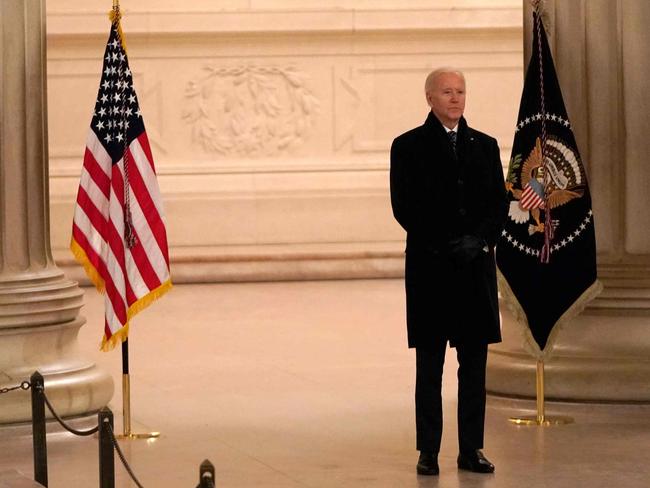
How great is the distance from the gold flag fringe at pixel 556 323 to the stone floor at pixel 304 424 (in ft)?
1.30

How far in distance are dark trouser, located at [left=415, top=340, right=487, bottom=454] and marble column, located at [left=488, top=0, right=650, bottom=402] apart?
206cm

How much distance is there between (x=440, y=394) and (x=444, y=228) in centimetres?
76

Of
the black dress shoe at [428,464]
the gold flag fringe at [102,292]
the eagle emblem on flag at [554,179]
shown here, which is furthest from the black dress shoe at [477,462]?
the gold flag fringe at [102,292]

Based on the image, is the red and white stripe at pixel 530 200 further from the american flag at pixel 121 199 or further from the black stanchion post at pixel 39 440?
the black stanchion post at pixel 39 440

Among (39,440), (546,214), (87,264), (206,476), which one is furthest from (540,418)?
(206,476)

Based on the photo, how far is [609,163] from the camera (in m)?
9.10

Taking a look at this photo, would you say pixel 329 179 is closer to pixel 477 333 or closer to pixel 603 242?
pixel 603 242

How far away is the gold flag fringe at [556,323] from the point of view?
28.6 feet

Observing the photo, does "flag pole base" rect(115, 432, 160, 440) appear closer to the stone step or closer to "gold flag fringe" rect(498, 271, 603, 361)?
the stone step

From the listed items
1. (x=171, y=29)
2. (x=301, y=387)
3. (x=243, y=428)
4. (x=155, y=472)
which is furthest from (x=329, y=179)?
(x=155, y=472)

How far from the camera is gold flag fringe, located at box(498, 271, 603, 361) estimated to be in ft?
28.6

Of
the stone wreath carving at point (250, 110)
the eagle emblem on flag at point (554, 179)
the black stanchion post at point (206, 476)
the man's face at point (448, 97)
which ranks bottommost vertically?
the black stanchion post at point (206, 476)

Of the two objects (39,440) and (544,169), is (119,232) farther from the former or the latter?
(544,169)

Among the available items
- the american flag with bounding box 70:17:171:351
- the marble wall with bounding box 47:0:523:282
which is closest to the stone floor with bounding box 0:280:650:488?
the american flag with bounding box 70:17:171:351
